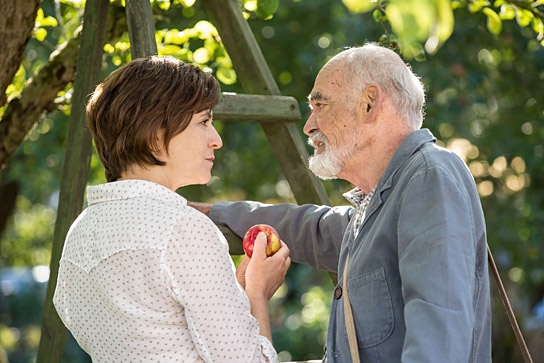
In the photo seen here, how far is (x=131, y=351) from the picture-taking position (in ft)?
6.43

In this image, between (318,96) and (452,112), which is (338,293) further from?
(452,112)

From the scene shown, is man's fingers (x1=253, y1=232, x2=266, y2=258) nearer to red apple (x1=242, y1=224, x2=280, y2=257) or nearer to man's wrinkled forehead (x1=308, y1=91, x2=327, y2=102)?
red apple (x1=242, y1=224, x2=280, y2=257)

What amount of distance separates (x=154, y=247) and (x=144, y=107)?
1.13ft

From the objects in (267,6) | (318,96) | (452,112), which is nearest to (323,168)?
(318,96)

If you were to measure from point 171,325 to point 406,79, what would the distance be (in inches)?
38.8

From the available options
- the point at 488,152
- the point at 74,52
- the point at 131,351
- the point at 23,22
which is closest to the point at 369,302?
the point at 131,351

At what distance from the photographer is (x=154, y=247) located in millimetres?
1880

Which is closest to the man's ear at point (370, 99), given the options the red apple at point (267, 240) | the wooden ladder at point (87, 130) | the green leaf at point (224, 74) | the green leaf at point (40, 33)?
the red apple at point (267, 240)

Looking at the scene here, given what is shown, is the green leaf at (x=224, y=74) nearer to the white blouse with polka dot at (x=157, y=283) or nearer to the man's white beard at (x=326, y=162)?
the man's white beard at (x=326, y=162)

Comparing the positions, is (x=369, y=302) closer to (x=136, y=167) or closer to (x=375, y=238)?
(x=375, y=238)

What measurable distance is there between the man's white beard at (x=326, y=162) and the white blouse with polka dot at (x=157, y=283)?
2.06 feet

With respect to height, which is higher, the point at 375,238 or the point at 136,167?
the point at 136,167

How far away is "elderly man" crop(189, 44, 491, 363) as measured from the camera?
6.36 ft

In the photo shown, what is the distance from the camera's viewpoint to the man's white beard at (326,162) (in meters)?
2.50
